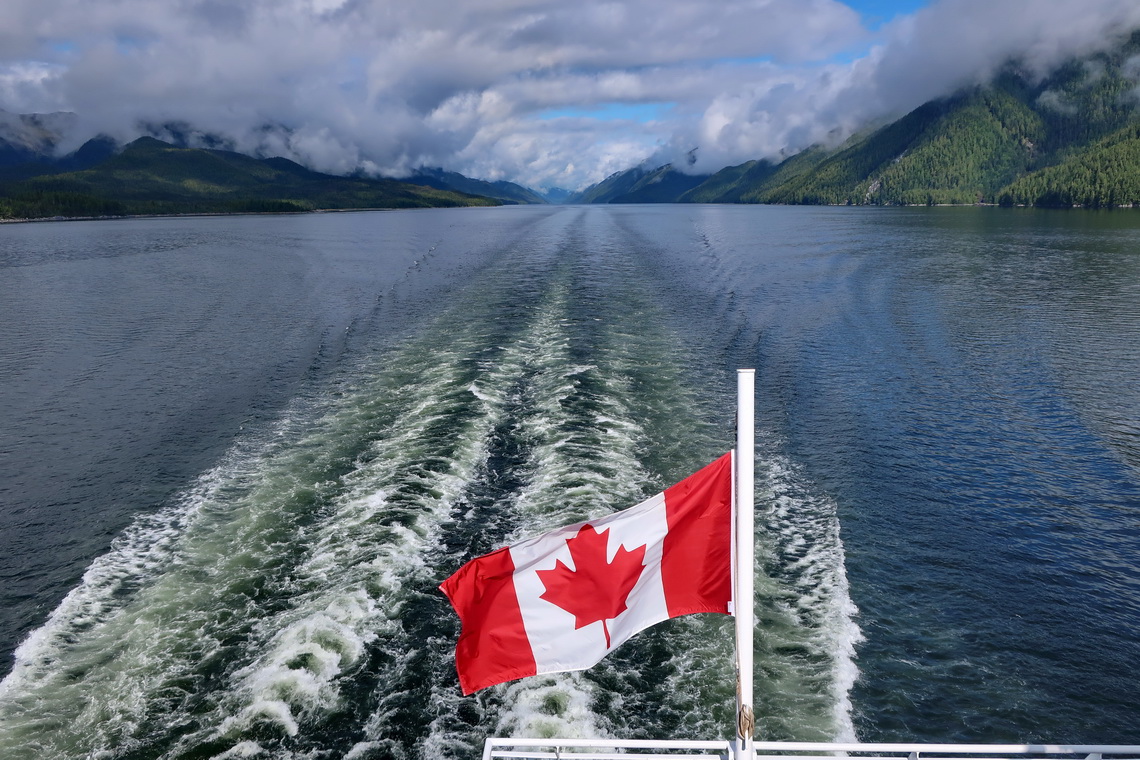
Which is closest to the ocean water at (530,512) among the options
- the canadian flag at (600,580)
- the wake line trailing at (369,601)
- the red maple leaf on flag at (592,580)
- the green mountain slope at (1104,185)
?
the wake line trailing at (369,601)

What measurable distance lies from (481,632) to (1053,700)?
11.6m

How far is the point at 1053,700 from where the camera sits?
12.3 m

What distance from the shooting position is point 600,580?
309 inches

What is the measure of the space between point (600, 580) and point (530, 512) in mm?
10032

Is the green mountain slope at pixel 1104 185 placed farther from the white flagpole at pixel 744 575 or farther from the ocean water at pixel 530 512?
the white flagpole at pixel 744 575

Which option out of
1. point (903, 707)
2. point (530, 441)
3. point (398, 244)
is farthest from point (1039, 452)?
point (398, 244)

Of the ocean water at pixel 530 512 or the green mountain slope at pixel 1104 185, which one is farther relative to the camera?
the green mountain slope at pixel 1104 185

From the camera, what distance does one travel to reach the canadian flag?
25.2 feet

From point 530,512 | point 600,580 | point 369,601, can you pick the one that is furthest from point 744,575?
point 530,512

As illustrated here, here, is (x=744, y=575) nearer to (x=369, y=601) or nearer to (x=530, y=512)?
(x=369, y=601)

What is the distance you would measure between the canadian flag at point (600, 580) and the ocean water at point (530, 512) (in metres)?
4.46

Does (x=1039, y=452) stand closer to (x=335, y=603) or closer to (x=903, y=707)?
(x=903, y=707)

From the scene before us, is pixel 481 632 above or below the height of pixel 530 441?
above

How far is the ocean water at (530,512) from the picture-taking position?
11.8 metres
